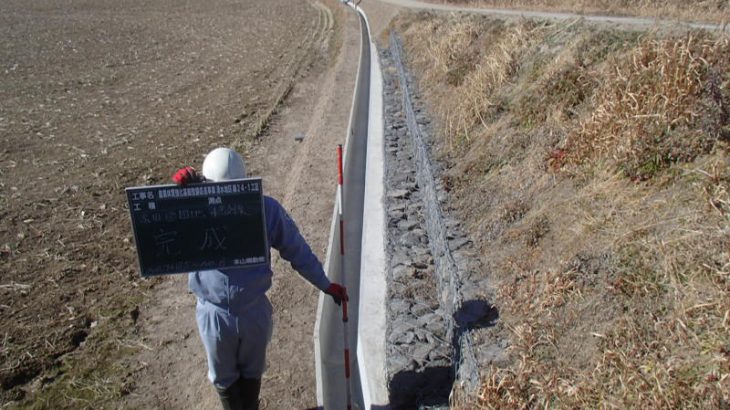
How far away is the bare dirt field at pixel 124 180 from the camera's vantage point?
577 cm

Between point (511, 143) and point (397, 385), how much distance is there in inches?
143

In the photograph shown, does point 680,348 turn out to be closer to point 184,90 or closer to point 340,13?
point 184,90

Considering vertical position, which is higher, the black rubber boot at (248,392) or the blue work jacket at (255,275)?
the blue work jacket at (255,275)

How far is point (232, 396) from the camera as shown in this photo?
4359 millimetres

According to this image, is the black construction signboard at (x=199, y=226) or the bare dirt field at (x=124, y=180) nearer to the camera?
the black construction signboard at (x=199, y=226)

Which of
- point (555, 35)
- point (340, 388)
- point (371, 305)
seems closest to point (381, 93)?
point (555, 35)

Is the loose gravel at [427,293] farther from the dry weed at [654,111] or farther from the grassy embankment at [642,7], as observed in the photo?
the grassy embankment at [642,7]

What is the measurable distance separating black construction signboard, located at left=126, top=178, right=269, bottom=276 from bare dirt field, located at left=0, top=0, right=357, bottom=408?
1.98 meters

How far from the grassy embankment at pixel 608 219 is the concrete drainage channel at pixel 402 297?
32 centimetres

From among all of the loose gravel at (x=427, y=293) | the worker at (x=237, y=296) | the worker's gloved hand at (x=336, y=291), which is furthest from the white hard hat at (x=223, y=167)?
the loose gravel at (x=427, y=293)

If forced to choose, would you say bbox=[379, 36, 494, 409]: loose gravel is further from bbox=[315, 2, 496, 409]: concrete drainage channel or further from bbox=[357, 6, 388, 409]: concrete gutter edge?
bbox=[357, 6, 388, 409]: concrete gutter edge

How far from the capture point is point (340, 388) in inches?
216

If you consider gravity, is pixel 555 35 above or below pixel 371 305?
above

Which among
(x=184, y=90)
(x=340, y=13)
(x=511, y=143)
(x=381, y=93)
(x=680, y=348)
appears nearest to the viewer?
(x=680, y=348)
